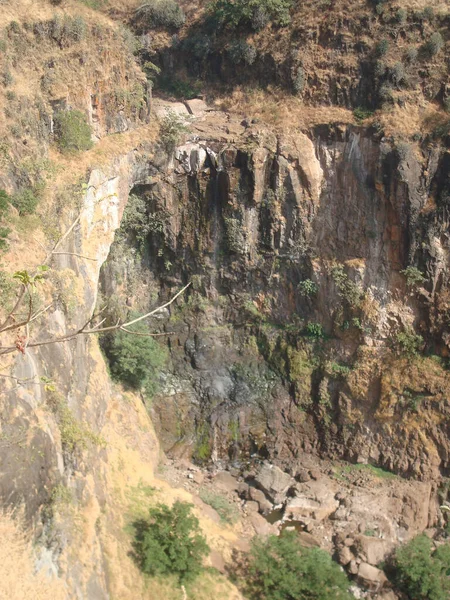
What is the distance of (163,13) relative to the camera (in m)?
22.0

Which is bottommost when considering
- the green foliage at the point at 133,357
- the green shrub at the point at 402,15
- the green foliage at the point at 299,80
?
the green foliage at the point at 133,357

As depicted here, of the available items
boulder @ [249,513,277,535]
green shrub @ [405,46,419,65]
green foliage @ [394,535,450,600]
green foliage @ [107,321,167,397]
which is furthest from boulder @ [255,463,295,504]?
green shrub @ [405,46,419,65]

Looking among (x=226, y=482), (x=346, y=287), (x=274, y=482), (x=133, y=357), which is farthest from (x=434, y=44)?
(x=226, y=482)

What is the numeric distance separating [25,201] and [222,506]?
34.5 feet

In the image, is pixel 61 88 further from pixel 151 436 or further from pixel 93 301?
pixel 151 436

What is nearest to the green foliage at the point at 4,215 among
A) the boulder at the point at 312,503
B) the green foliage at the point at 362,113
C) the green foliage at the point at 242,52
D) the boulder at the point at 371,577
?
the green foliage at the point at 242,52

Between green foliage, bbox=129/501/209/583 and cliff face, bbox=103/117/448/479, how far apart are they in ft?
15.6

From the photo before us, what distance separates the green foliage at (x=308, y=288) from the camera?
63.3 feet

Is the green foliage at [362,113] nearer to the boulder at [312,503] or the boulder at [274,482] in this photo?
the boulder at [274,482]

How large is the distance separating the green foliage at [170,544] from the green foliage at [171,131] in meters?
11.7

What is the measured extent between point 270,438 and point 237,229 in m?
7.61

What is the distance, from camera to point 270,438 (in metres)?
19.5

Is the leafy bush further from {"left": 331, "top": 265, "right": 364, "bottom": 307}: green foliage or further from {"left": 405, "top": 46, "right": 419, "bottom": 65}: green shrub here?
{"left": 331, "top": 265, "right": 364, "bottom": 307}: green foliage

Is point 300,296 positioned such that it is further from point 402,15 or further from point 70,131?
point 402,15
